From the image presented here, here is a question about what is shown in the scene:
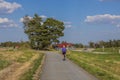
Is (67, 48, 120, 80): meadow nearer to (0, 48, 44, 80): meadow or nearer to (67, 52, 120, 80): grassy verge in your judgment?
(67, 52, 120, 80): grassy verge

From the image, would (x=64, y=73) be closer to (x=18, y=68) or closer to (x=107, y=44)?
(x=18, y=68)

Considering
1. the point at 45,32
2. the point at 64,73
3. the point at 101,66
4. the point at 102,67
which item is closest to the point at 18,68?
the point at 102,67

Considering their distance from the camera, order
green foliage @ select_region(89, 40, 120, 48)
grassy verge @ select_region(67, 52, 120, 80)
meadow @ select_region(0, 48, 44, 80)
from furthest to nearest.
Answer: green foliage @ select_region(89, 40, 120, 48)
meadow @ select_region(0, 48, 44, 80)
grassy verge @ select_region(67, 52, 120, 80)

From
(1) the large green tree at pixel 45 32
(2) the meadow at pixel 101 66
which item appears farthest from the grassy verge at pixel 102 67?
(1) the large green tree at pixel 45 32

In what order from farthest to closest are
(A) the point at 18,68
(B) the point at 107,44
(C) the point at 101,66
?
(B) the point at 107,44 < (C) the point at 101,66 < (A) the point at 18,68

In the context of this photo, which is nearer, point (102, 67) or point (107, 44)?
→ point (102, 67)

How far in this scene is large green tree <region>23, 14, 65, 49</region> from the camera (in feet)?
321

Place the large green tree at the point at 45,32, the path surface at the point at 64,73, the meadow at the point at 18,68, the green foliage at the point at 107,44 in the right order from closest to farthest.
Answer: the path surface at the point at 64,73 < the meadow at the point at 18,68 < the large green tree at the point at 45,32 < the green foliage at the point at 107,44

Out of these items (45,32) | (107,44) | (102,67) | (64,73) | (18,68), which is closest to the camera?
(64,73)

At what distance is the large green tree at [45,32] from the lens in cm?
9773

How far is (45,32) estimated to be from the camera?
97.9 m

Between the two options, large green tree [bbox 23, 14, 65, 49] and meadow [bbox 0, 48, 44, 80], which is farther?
large green tree [bbox 23, 14, 65, 49]

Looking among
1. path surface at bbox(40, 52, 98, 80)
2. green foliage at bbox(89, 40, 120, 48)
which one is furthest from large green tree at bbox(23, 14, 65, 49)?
path surface at bbox(40, 52, 98, 80)

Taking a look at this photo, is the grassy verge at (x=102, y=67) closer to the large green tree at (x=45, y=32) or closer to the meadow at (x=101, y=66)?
the meadow at (x=101, y=66)
